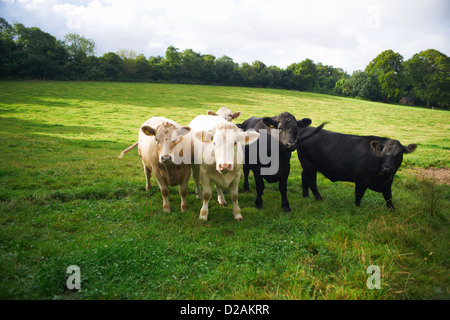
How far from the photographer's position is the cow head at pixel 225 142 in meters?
4.48

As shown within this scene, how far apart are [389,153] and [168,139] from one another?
477 centimetres

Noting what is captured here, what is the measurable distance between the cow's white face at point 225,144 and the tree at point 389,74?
71264 mm

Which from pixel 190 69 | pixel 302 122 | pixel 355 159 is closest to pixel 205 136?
pixel 302 122

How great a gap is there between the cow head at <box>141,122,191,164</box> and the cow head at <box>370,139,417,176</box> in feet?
14.1

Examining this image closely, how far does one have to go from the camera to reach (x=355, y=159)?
232 inches

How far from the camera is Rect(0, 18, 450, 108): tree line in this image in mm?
48031

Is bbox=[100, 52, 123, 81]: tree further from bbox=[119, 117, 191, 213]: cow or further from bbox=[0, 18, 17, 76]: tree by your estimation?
bbox=[119, 117, 191, 213]: cow

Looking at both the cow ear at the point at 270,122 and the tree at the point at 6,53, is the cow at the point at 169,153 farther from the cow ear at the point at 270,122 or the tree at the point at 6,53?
the tree at the point at 6,53

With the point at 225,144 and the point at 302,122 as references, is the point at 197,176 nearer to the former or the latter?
the point at 225,144

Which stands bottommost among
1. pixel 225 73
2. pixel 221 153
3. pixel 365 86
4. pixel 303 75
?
pixel 221 153

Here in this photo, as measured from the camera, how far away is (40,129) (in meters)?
16.6

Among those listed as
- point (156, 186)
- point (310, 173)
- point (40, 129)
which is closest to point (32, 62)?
point (40, 129)

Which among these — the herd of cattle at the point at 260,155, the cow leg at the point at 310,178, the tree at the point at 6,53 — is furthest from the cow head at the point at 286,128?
the tree at the point at 6,53

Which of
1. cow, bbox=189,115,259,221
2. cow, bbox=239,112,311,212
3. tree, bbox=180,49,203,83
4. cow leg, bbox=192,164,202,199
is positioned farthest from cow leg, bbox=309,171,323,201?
tree, bbox=180,49,203,83
